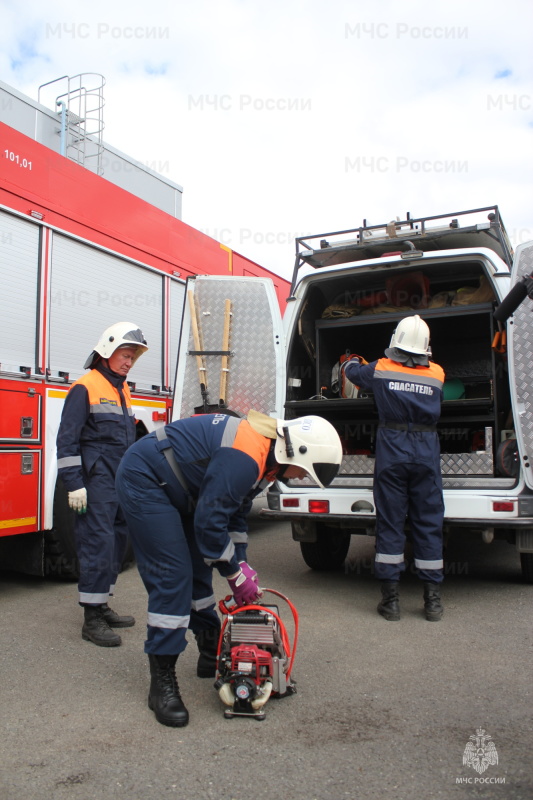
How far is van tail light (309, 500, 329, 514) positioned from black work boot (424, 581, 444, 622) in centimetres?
87

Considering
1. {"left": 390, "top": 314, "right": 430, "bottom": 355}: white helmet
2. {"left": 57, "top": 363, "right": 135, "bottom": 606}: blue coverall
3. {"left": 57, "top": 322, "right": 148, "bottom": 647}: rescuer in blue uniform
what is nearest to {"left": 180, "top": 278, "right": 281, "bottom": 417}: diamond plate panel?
{"left": 390, "top": 314, "right": 430, "bottom": 355}: white helmet

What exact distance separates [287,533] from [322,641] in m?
4.42

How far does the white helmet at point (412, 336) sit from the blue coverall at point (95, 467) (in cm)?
191

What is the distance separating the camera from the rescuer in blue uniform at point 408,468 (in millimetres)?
4551

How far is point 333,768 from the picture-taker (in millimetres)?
2504

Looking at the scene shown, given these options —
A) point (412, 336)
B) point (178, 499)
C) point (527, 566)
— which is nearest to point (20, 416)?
point (178, 499)

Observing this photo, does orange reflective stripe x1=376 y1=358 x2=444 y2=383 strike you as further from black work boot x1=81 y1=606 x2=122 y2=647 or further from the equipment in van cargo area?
black work boot x1=81 y1=606 x2=122 y2=647

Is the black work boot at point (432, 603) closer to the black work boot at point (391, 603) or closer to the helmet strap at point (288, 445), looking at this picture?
the black work boot at point (391, 603)

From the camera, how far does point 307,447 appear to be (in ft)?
9.80

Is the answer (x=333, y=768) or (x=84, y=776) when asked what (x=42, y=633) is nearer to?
(x=84, y=776)

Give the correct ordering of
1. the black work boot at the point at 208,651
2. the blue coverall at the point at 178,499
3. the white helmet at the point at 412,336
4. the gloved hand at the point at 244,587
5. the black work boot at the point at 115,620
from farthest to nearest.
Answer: the white helmet at the point at 412,336
the black work boot at the point at 115,620
the black work boot at the point at 208,651
the gloved hand at the point at 244,587
the blue coverall at the point at 178,499

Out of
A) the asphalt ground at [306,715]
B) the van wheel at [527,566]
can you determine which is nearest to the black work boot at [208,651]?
the asphalt ground at [306,715]

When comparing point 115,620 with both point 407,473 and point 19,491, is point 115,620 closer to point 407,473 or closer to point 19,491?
point 19,491

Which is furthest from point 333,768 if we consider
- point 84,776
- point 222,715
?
point 84,776
